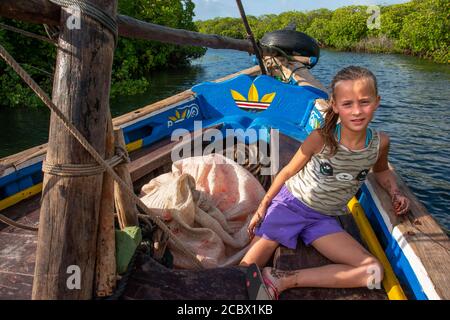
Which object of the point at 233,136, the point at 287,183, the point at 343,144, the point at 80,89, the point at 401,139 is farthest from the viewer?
the point at 401,139

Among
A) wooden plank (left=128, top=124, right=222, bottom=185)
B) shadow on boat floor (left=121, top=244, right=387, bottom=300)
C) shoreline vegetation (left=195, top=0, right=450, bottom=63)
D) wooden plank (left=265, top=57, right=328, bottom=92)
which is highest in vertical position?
shoreline vegetation (left=195, top=0, right=450, bottom=63)

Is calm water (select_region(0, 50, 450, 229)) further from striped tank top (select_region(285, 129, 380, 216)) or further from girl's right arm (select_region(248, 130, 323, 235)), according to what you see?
girl's right arm (select_region(248, 130, 323, 235))

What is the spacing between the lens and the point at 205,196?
107 inches

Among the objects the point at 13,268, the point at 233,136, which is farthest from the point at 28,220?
the point at 233,136

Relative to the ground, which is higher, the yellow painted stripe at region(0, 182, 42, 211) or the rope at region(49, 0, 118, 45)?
the rope at region(49, 0, 118, 45)

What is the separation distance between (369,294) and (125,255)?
4.12 ft

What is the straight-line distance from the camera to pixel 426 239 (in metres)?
1.99

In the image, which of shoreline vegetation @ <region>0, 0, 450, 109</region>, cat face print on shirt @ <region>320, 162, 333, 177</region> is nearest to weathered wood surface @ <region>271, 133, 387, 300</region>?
cat face print on shirt @ <region>320, 162, 333, 177</region>

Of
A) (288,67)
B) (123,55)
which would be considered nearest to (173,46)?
(123,55)

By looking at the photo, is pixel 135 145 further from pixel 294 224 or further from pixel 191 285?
pixel 191 285

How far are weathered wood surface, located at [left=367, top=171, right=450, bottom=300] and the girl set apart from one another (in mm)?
69

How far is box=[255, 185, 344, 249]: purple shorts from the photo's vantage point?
2270 mm
